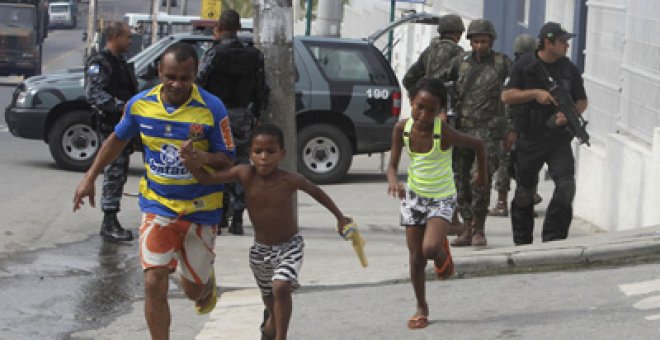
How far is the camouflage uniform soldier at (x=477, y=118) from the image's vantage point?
11.8 m

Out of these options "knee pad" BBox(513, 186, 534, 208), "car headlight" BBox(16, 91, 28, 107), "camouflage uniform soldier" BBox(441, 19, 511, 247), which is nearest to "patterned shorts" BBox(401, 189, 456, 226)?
"knee pad" BBox(513, 186, 534, 208)

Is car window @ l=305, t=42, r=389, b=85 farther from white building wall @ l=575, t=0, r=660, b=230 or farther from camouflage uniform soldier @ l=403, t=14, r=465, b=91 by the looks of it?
camouflage uniform soldier @ l=403, t=14, r=465, b=91

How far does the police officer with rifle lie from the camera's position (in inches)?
411

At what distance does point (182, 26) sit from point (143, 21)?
1.06 meters

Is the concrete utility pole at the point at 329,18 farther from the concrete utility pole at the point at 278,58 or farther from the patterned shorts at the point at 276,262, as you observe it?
the patterned shorts at the point at 276,262

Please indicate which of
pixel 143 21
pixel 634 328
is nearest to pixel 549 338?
pixel 634 328

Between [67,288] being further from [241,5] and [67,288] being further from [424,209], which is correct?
[241,5]

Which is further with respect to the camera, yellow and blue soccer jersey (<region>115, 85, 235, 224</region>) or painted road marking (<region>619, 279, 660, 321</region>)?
painted road marking (<region>619, 279, 660, 321</region>)

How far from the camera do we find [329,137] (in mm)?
17953

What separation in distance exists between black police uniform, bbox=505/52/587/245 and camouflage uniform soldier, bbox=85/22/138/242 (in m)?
3.36

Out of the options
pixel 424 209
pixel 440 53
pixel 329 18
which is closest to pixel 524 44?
pixel 440 53

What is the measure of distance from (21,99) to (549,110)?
30.6 feet

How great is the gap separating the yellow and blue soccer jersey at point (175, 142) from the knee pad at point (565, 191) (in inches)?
152


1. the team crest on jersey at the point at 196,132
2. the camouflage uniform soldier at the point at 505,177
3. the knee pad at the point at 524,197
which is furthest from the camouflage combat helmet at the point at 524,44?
the team crest on jersey at the point at 196,132
